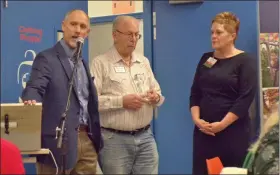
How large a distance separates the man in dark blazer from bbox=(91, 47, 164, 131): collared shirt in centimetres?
19

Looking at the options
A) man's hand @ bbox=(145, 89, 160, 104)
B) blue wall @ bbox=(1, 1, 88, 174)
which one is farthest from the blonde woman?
blue wall @ bbox=(1, 1, 88, 174)

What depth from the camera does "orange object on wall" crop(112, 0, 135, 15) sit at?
162 inches

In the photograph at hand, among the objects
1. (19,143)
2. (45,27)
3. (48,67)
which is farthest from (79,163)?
(45,27)

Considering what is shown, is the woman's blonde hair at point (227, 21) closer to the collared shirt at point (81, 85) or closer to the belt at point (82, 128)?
the collared shirt at point (81, 85)

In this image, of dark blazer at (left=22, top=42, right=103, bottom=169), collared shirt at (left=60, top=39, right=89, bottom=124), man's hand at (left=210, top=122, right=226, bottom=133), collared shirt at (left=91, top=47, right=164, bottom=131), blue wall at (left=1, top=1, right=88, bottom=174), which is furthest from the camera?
blue wall at (left=1, top=1, right=88, bottom=174)

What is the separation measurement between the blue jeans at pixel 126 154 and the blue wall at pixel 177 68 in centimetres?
90

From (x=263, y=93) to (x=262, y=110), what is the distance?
0.40 feet

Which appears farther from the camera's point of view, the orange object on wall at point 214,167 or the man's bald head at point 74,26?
the man's bald head at point 74,26

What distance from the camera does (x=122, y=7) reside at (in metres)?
4.16

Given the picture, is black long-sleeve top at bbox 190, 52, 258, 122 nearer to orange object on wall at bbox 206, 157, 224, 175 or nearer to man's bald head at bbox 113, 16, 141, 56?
man's bald head at bbox 113, 16, 141, 56

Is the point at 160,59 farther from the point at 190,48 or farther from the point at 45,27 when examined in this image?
the point at 45,27

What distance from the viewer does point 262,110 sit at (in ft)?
10.7

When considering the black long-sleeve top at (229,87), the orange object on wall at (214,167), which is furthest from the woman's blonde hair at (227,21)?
the orange object on wall at (214,167)

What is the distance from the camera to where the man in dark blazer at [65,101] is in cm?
252
